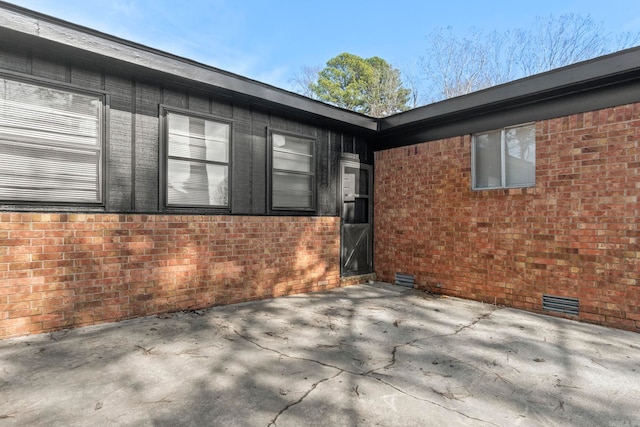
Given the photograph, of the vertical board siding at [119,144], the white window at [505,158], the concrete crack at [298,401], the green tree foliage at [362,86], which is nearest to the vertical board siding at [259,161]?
the vertical board siding at [119,144]

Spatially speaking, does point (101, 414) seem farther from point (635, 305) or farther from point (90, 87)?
point (635, 305)

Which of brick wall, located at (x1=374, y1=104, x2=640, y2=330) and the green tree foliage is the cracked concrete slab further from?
the green tree foliage

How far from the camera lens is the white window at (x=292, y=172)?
5.37m

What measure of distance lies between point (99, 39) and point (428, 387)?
4721mm

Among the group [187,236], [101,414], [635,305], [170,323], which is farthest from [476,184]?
[101,414]

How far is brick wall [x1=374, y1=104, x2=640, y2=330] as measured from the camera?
3.92 metres

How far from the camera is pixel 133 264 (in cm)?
394

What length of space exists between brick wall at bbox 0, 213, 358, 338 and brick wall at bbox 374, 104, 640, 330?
7.53 feet

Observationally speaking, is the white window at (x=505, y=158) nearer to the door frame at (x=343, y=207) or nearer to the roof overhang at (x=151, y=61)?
the door frame at (x=343, y=207)

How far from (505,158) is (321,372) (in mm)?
4324

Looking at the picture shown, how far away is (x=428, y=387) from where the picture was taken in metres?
2.48

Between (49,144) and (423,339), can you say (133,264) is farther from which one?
(423,339)

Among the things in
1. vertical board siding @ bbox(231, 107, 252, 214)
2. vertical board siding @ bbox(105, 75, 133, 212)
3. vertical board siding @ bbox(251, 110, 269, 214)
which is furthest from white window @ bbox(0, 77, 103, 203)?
vertical board siding @ bbox(251, 110, 269, 214)

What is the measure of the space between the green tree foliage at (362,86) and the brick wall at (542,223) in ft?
44.1
